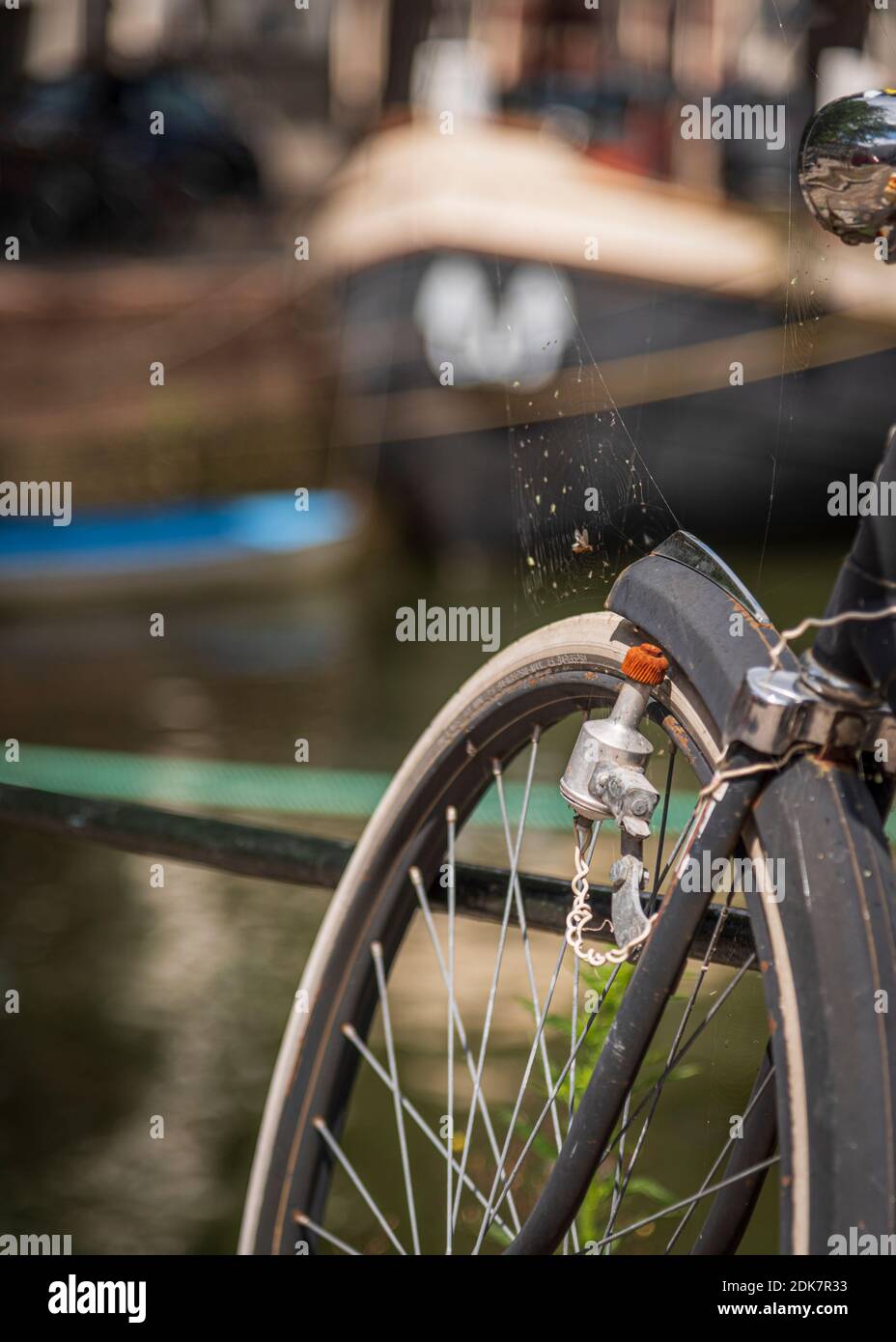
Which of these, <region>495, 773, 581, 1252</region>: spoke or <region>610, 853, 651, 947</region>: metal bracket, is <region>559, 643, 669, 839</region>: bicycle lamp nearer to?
<region>610, 853, 651, 947</region>: metal bracket

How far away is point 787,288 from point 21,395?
28.6 feet

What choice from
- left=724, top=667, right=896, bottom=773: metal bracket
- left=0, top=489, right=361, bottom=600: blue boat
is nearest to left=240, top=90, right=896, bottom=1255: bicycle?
left=724, top=667, right=896, bottom=773: metal bracket

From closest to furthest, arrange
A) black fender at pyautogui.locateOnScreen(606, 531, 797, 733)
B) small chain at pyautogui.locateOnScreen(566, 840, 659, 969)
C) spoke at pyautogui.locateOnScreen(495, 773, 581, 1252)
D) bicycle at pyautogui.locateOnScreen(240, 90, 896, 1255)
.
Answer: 1. bicycle at pyautogui.locateOnScreen(240, 90, 896, 1255)
2. black fender at pyautogui.locateOnScreen(606, 531, 797, 733)
3. small chain at pyautogui.locateOnScreen(566, 840, 659, 969)
4. spoke at pyautogui.locateOnScreen(495, 773, 581, 1252)

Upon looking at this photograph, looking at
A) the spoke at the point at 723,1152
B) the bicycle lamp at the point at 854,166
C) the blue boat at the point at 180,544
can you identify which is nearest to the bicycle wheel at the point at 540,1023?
the spoke at the point at 723,1152

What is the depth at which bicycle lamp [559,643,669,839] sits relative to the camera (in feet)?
3.24

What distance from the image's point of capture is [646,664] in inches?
38.6

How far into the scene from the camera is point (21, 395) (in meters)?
9.16

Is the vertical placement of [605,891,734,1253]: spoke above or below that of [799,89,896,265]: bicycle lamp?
below

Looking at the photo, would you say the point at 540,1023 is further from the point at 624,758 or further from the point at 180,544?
the point at 180,544

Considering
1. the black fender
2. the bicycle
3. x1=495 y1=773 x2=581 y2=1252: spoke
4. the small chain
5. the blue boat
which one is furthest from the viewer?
the blue boat

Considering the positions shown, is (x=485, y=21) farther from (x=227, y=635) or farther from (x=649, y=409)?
(x=227, y=635)

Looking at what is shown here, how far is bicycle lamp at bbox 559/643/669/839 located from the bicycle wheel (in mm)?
19

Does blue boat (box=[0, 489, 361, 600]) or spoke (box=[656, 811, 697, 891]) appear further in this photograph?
blue boat (box=[0, 489, 361, 600])
